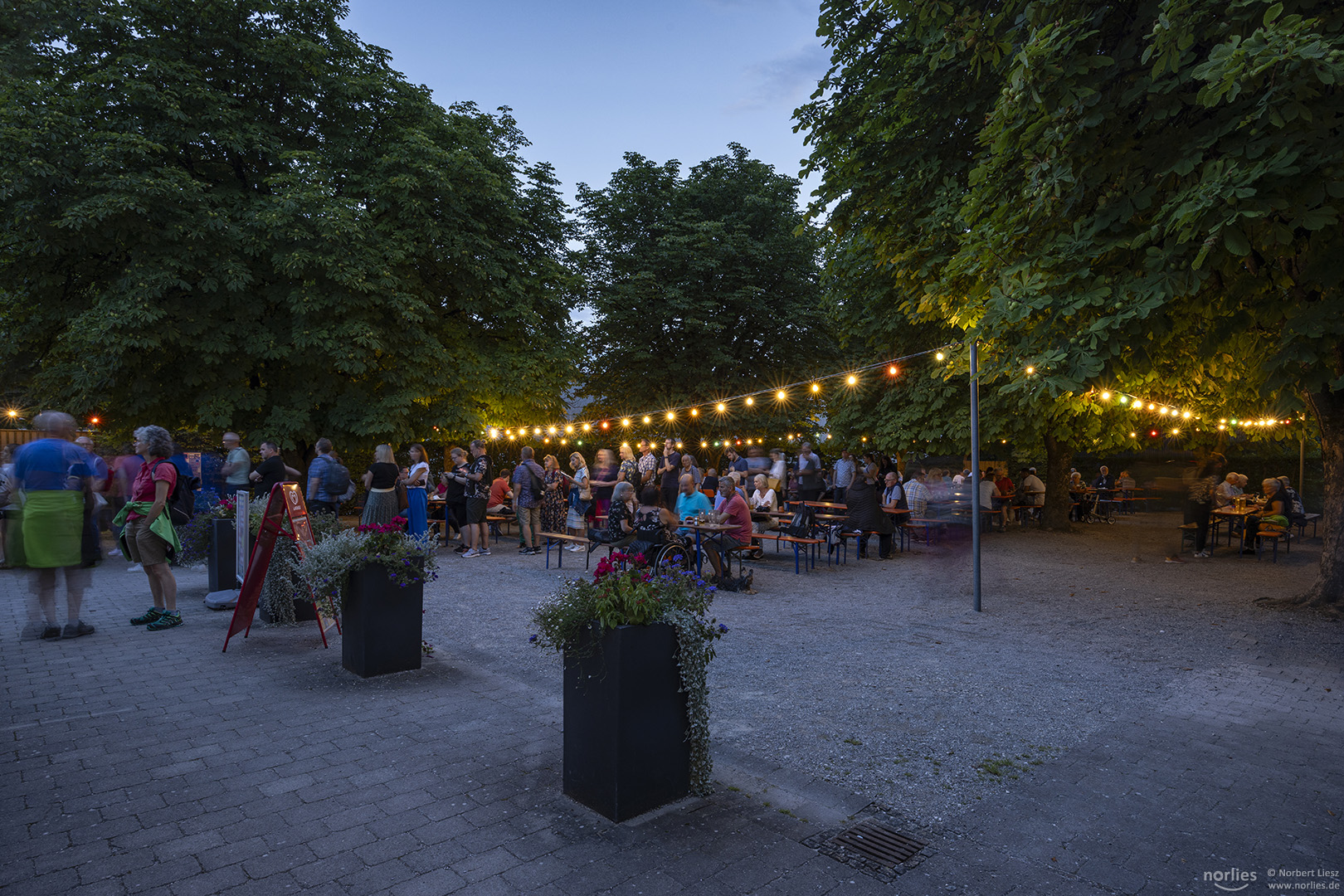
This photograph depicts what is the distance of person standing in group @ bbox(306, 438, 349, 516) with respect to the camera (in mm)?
9727

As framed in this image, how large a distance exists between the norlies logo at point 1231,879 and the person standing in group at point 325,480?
930 cm

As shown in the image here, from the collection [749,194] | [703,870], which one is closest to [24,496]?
[703,870]

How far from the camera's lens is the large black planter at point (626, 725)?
3334 millimetres

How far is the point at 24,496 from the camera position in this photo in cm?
643

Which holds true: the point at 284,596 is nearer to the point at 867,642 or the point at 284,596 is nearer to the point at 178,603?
the point at 178,603

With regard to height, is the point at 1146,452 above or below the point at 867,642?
above

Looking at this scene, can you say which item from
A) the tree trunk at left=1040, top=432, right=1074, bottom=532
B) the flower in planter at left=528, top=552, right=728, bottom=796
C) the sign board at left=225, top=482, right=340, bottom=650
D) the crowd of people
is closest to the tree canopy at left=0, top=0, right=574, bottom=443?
the crowd of people

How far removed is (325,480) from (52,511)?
338cm

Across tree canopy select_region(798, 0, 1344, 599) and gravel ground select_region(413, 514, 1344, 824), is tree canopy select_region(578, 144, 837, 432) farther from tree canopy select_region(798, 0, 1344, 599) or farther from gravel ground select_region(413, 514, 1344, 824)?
tree canopy select_region(798, 0, 1344, 599)

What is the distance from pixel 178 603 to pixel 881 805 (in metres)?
8.20

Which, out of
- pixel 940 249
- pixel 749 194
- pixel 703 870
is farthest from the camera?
pixel 749 194

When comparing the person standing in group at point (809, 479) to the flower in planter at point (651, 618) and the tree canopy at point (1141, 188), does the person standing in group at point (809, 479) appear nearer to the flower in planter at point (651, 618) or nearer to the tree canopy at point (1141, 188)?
the tree canopy at point (1141, 188)

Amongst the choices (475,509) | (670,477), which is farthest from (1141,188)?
(475,509)

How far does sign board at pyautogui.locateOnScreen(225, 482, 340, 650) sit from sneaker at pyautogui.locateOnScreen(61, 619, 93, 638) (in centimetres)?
162
